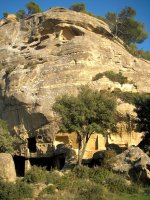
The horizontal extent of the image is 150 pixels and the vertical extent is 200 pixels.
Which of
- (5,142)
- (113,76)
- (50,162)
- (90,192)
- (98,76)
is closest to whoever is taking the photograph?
(90,192)

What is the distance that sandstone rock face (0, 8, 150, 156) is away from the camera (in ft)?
114

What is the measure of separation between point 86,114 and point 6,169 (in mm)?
7664

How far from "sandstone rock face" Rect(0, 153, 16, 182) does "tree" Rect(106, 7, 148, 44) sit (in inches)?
1513

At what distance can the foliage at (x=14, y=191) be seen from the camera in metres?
20.2

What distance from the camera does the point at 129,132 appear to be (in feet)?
111

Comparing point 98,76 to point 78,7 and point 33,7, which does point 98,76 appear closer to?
point 78,7

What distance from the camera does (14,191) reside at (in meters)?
20.6

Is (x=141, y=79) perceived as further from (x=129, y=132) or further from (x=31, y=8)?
(x=31, y=8)

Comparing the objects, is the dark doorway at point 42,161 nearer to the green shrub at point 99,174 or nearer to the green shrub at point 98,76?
the green shrub at point 98,76

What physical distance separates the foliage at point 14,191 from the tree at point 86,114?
7432 mm

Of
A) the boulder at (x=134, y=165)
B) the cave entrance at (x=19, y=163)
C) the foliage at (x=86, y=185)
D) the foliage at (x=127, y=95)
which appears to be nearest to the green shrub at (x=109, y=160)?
the boulder at (x=134, y=165)

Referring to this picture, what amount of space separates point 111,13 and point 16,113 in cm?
3524

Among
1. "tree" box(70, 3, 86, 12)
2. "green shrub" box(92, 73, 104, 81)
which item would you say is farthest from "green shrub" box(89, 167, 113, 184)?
"tree" box(70, 3, 86, 12)

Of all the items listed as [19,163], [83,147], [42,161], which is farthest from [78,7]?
[83,147]
